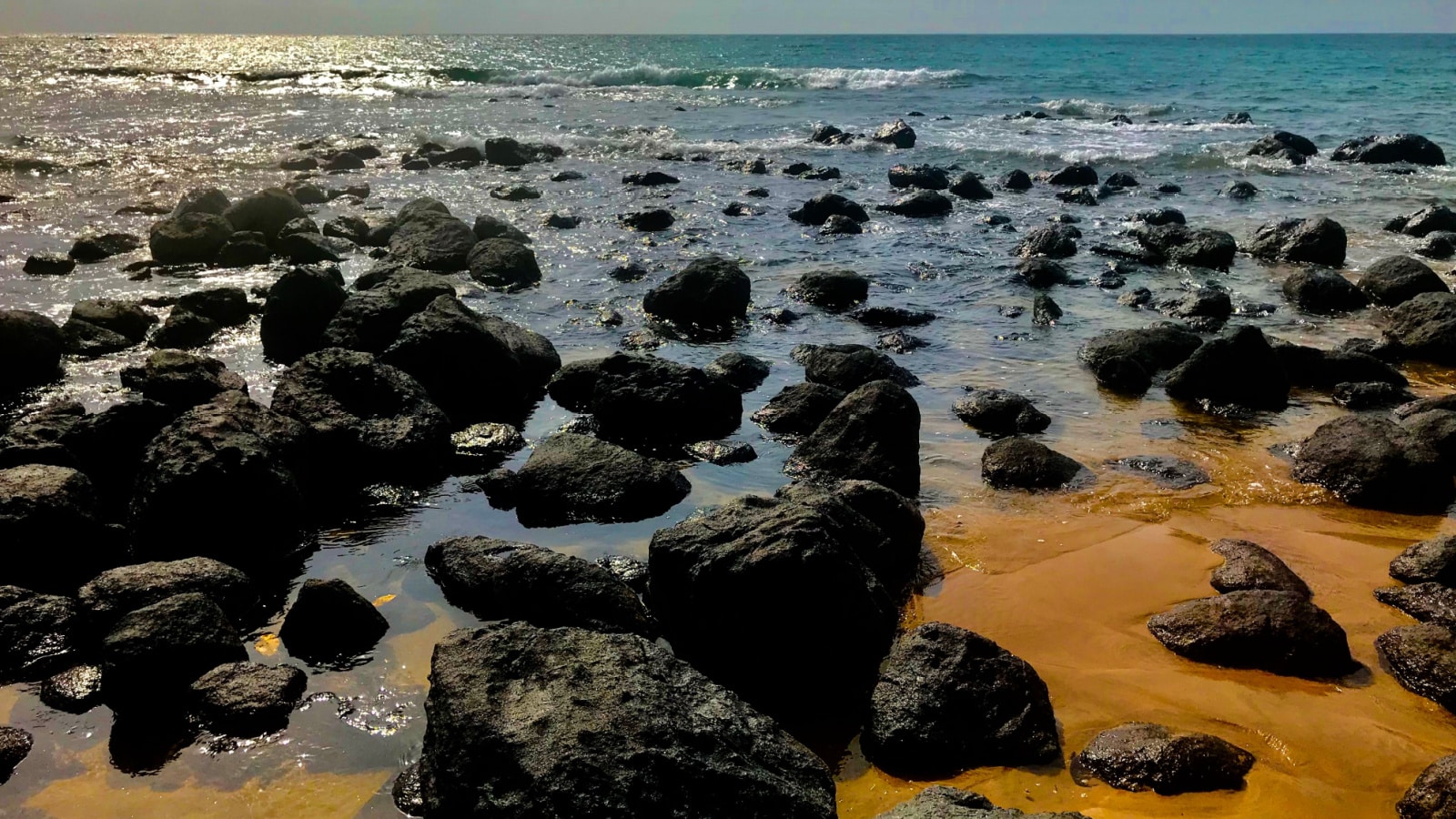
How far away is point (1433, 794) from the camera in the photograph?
3.82 m

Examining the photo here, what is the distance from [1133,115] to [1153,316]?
85.1ft

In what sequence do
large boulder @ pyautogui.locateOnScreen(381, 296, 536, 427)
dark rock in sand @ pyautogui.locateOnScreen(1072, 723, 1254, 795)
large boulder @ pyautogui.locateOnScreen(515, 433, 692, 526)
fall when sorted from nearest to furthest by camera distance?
dark rock in sand @ pyautogui.locateOnScreen(1072, 723, 1254, 795) < large boulder @ pyautogui.locateOnScreen(515, 433, 692, 526) < large boulder @ pyautogui.locateOnScreen(381, 296, 536, 427)

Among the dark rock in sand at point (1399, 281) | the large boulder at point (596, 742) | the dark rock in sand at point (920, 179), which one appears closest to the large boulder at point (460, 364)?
the large boulder at point (596, 742)

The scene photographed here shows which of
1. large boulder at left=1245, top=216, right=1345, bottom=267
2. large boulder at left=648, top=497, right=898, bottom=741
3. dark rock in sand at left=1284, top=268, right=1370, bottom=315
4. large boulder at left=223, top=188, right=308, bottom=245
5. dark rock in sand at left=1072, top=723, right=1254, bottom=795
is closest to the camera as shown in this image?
dark rock in sand at left=1072, top=723, right=1254, bottom=795

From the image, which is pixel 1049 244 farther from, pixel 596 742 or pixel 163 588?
pixel 596 742

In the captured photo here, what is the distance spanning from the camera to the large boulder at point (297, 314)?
945cm

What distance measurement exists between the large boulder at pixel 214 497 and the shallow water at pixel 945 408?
1.25 feet

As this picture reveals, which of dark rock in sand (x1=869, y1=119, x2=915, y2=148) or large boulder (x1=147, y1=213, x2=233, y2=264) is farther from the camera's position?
dark rock in sand (x1=869, y1=119, x2=915, y2=148)

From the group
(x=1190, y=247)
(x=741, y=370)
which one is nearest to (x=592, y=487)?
(x=741, y=370)

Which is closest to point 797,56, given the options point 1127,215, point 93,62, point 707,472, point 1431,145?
point 93,62

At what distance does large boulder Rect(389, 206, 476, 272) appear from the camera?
12.8 meters

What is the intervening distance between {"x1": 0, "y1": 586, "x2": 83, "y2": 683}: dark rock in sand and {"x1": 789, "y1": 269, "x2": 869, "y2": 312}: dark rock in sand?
820 cm

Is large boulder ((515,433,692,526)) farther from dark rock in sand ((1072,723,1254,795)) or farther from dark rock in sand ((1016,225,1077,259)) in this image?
dark rock in sand ((1016,225,1077,259))

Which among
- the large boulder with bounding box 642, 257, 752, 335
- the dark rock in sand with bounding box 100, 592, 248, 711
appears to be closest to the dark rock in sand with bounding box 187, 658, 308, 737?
the dark rock in sand with bounding box 100, 592, 248, 711
